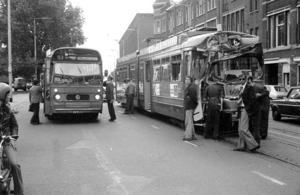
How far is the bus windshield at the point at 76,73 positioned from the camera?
1553cm

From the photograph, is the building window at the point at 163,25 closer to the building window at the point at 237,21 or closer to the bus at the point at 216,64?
the building window at the point at 237,21

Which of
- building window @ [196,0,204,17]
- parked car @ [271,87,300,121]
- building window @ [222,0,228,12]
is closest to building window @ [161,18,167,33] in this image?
building window @ [196,0,204,17]

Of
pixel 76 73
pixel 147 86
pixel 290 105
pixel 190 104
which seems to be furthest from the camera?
pixel 147 86

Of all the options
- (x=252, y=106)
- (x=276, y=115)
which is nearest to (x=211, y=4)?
(x=276, y=115)

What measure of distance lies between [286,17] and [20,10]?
34753mm

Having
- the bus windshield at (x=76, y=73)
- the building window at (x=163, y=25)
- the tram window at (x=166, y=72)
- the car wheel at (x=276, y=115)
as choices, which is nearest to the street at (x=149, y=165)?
the tram window at (x=166, y=72)

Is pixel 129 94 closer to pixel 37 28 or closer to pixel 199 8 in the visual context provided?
pixel 199 8

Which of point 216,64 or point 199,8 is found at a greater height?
point 199,8

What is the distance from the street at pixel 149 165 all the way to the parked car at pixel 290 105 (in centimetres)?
344

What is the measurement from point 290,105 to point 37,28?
46.2m

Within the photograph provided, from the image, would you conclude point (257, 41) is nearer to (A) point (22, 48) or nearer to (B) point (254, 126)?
(B) point (254, 126)

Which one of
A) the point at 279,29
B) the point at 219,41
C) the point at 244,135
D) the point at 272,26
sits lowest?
the point at 244,135

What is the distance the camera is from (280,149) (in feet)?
31.2

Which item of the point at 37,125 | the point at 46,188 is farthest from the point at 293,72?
the point at 46,188
